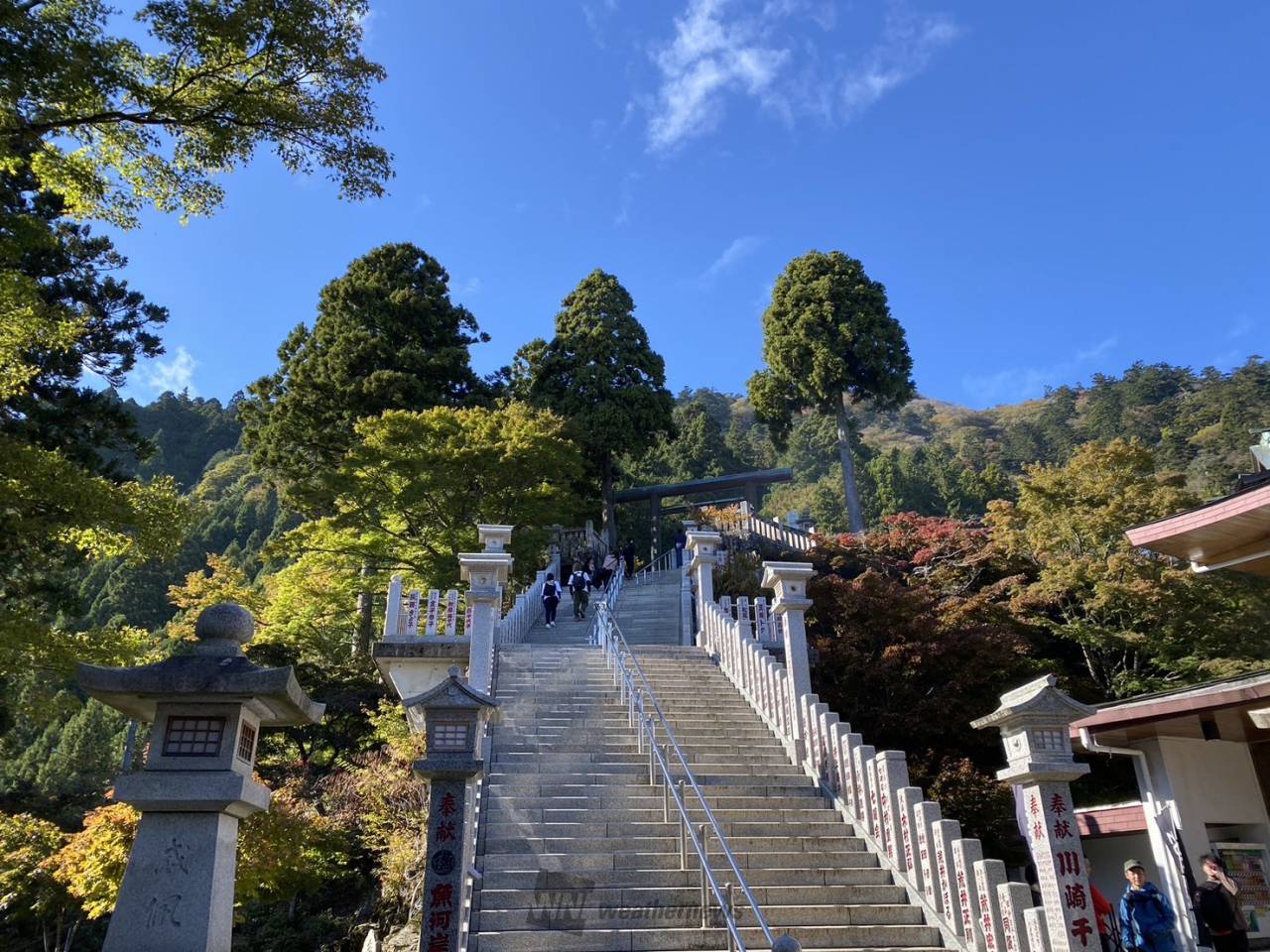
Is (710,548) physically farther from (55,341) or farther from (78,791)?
(78,791)

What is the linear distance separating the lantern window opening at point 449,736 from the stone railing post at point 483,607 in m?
4.77

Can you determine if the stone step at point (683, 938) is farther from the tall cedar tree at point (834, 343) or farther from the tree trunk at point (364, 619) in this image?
the tall cedar tree at point (834, 343)

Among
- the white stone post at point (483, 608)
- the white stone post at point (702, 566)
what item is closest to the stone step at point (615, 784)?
the white stone post at point (483, 608)

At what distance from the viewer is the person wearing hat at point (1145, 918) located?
632 centimetres

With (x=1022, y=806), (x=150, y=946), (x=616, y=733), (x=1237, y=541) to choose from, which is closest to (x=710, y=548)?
(x=616, y=733)

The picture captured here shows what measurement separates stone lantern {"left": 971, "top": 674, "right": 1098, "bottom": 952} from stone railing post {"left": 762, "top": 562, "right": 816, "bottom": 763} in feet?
13.8

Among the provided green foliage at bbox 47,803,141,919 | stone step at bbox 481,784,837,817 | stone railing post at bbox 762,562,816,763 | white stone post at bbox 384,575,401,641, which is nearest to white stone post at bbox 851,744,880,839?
stone step at bbox 481,784,837,817

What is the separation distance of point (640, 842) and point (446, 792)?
2.82 metres

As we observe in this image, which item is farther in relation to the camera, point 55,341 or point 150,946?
point 55,341

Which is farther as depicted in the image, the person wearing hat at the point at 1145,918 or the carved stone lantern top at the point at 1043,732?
the person wearing hat at the point at 1145,918

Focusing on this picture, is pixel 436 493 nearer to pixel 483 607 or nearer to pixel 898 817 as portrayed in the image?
pixel 483 607

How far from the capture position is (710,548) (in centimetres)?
1593

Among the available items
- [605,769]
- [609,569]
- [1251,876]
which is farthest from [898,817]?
[609,569]

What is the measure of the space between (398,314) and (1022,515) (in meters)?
19.3
